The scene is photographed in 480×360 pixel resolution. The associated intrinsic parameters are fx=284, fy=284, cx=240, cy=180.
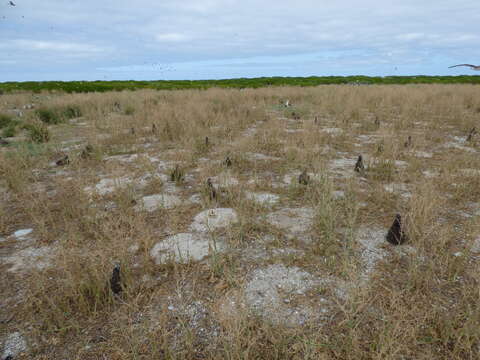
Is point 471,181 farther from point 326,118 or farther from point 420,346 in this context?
point 326,118

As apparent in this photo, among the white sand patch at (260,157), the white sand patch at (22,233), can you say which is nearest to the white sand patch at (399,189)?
the white sand patch at (260,157)

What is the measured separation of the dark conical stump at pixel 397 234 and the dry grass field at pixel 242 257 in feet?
0.16

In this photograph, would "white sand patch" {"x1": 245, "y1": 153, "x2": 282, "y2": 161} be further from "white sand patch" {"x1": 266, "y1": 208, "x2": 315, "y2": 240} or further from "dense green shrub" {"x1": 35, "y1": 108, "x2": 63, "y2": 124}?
"dense green shrub" {"x1": 35, "y1": 108, "x2": 63, "y2": 124}

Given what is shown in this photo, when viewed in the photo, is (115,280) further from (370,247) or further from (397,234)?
(397,234)

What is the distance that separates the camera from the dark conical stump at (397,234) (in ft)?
8.19

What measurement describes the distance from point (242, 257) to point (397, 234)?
1.40m

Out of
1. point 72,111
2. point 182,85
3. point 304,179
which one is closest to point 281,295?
point 304,179

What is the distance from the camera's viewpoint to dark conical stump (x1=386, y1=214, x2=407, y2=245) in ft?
8.19

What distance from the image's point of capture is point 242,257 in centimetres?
243

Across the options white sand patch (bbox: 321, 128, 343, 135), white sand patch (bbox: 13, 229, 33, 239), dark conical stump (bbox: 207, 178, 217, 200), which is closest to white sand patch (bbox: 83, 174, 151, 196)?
white sand patch (bbox: 13, 229, 33, 239)

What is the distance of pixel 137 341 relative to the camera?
5.26 ft

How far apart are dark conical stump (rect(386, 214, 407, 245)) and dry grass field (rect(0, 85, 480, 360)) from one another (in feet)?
0.16

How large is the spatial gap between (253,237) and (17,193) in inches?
134

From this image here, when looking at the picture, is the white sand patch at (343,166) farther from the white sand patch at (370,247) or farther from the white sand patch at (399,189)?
the white sand patch at (370,247)
